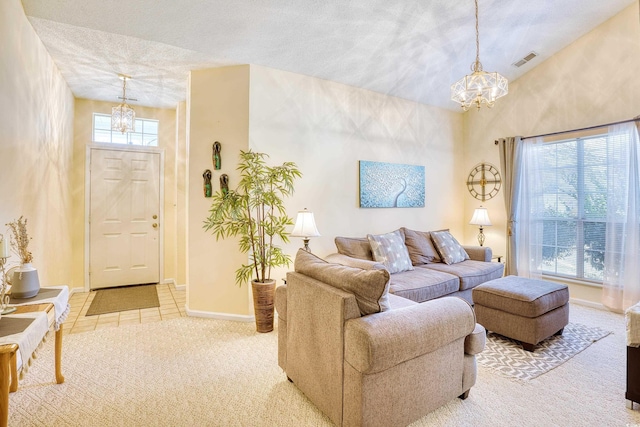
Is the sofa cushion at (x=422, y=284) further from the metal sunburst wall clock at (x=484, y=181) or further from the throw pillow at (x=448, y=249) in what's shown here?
the metal sunburst wall clock at (x=484, y=181)

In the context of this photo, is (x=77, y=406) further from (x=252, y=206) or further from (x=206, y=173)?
(x=206, y=173)

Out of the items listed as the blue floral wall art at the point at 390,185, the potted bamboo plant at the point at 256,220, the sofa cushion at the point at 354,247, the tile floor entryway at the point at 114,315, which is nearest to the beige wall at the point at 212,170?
the potted bamboo plant at the point at 256,220

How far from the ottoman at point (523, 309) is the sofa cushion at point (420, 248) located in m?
0.98

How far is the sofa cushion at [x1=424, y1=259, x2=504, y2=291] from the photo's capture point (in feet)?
11.8

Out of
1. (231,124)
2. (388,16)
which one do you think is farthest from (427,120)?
(231,124)

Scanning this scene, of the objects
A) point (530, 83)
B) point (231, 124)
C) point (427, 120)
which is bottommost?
point (231, 124)

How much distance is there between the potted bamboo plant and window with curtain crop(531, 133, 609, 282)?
3.49 metres

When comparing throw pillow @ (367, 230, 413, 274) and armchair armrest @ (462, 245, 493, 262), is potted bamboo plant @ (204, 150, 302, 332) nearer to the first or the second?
throw pillow @ (367, 230, 413, 274)

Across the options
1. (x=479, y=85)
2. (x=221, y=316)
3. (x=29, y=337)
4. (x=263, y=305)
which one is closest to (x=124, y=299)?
(x=221, y=316)

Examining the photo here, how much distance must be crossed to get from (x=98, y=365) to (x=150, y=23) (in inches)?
112

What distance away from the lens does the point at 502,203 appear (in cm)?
477

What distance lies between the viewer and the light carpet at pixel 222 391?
1.84m

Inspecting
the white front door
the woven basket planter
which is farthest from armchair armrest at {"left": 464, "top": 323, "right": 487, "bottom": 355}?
the white front door

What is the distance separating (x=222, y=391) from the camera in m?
2.11
